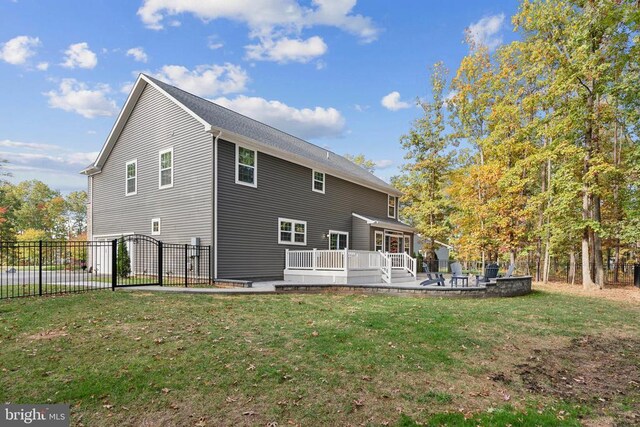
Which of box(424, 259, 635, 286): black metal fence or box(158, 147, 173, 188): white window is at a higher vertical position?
box(158, 147, 173, 188): white window

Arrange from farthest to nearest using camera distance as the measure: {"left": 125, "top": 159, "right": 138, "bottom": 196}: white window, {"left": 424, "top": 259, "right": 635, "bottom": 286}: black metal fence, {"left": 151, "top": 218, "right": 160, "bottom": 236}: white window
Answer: {"left": 424, "top": 259, "right": 635, "bottom": 286}: black metal fence < {"left": 125, "top": 159, "right": 138, "bottom": 196}: white window < {"left": 151, "top": 218, "right": 160, "bottom": 236}: white window

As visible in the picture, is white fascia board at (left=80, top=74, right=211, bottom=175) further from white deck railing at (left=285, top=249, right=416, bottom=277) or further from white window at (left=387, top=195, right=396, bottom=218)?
white window at (left=387, top=195, right=396, bottom=218)

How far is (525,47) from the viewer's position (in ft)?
63.2

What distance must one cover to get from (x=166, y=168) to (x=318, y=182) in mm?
7299

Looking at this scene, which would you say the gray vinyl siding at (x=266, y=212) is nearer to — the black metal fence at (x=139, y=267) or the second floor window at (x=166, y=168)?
the black metal fence at (x=139, y=267)

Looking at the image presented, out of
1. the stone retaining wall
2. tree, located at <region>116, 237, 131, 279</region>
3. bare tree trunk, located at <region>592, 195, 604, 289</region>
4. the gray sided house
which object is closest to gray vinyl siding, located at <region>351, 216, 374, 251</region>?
the gray sided house

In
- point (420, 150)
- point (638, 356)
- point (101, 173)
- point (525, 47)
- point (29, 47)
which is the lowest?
point (638, 356)

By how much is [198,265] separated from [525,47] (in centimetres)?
2016

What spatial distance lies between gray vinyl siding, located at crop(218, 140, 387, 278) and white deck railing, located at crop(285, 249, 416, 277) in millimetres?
858

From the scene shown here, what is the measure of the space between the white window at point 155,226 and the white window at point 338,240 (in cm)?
840

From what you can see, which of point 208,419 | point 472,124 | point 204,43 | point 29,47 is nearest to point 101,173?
point 29,47

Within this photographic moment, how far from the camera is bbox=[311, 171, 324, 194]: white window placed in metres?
18.1

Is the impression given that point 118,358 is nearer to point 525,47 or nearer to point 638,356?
point 638,356

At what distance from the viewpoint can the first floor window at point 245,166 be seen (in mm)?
14367
